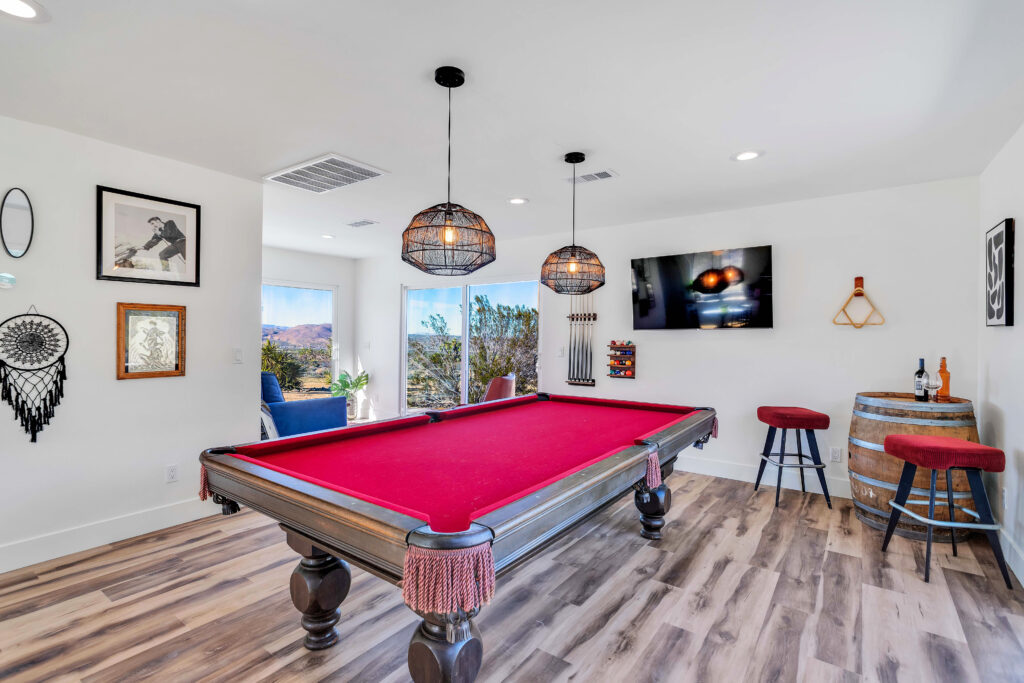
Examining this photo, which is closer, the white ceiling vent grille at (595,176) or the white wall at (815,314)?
the white ceiling vent grille at (595,176)

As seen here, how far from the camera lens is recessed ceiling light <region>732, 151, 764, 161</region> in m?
3.01

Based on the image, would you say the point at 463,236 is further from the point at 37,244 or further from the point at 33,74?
the point at 37,244

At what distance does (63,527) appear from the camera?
2.85 meters

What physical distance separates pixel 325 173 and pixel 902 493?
416 cm

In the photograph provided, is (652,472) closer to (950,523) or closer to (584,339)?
(950,523)

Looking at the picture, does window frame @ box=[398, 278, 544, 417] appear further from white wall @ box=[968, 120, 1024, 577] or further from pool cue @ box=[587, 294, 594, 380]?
A: white wall @ box=[968, 120, 1024, 577]

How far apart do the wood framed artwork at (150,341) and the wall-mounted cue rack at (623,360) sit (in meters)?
3.63

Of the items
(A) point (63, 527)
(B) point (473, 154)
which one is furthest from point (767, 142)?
(A) point (63, 527)

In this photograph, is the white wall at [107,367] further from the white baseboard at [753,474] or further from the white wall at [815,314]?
the white baseboard at [753,474]

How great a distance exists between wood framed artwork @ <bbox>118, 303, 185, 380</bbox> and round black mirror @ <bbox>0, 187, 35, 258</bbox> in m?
0.54

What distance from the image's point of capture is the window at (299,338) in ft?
21.7

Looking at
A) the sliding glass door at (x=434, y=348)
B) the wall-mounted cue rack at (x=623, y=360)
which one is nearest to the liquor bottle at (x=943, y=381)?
the wall-mounted cue rack at (x=623, y=360)

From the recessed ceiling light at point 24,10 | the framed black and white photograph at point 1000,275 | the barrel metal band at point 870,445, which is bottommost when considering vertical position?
the barrel metal band at point 870,445

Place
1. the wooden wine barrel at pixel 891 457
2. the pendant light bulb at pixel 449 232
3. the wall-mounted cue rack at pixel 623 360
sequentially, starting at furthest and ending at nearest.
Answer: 1. the wall-mounted cue rack at pixel 623 360
2. the wooden wine barrel at pixel 891 457
3. the pendant light bulb at pixel 449 232
